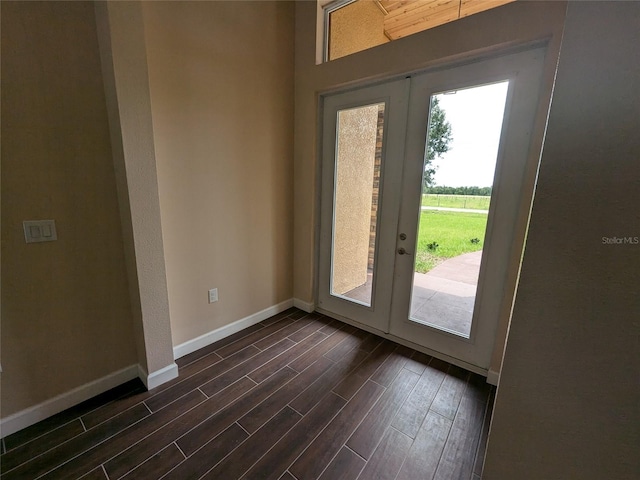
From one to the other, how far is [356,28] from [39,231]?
281 centimetres

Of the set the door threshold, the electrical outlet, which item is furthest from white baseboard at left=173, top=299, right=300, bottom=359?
the door threshold

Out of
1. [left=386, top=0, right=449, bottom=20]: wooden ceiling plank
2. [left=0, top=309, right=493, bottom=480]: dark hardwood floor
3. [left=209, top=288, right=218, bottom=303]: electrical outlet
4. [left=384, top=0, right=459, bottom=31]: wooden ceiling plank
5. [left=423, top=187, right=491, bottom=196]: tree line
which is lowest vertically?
[left=0, top=309, right=493, bottom=480]: dark hardwood floor

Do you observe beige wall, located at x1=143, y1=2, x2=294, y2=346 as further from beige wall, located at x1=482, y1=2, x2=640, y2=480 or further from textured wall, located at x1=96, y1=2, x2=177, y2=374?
beige wall, located at x1=482, y1=2, x2=640, y2=480

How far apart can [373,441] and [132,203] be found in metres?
1.99

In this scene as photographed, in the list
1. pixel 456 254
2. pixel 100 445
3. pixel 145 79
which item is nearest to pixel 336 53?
pixel 145 79

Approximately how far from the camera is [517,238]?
171cm

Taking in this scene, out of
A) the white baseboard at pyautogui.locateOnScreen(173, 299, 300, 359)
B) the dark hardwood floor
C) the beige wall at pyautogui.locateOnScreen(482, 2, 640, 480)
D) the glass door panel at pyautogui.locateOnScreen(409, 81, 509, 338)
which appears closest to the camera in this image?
the beige wall at pyautogui.locateOnScreen(482, 2, 640, 480)

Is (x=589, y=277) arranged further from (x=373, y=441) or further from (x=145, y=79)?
(x=145, y=79)

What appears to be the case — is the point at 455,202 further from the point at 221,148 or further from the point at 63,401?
the point at 63,401

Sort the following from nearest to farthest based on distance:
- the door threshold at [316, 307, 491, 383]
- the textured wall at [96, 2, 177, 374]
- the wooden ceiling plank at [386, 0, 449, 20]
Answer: the textured wall at [96, 2, 177, 374] < the wooden ceiling plank at [386, 0, 449, 20] < the door threshold at [316, 307, 491, 383]

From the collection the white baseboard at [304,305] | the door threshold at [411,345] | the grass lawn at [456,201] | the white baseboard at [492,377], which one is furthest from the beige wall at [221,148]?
the white baseboard at [492,377]

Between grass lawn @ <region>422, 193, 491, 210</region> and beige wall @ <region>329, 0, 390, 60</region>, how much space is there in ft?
4.41

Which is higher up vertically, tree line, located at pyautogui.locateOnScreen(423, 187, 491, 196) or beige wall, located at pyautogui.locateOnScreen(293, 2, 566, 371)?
beige wall, located at pyautogui.locateOnScreen(293, 2, 566, 371)

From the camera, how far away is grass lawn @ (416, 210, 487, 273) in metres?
1.92
